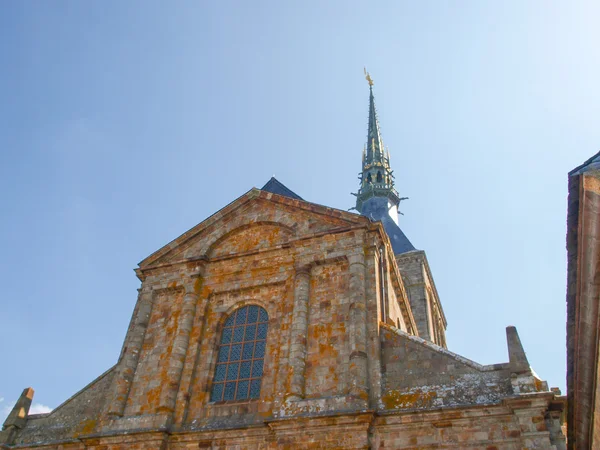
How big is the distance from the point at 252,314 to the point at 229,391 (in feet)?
6.58

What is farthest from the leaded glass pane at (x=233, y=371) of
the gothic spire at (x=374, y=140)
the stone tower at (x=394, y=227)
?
the gothic spire at (x=374, y=140)

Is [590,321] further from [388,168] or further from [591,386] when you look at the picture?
[388,168]

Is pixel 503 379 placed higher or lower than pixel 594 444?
higher

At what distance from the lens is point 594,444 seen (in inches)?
368

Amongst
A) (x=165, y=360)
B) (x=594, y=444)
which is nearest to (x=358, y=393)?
(x=594, y=444)

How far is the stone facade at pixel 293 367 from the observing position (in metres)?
10.1

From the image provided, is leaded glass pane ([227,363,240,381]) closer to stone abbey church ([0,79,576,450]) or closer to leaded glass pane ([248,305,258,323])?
stone abbey church ([0,79,576,450])

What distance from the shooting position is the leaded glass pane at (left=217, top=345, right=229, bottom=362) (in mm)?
13336

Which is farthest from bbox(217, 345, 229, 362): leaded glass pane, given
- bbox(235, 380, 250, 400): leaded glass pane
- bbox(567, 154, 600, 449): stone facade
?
bbox(567, 154, 600, 449): stone facade

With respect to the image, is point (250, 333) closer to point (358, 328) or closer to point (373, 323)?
point (358, 328)

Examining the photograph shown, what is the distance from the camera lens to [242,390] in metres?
12.5

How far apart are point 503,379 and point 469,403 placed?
0.83 metres

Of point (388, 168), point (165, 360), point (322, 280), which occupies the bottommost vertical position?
point (165, 360)

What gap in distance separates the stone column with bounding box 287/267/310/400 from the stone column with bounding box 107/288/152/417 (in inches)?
165
